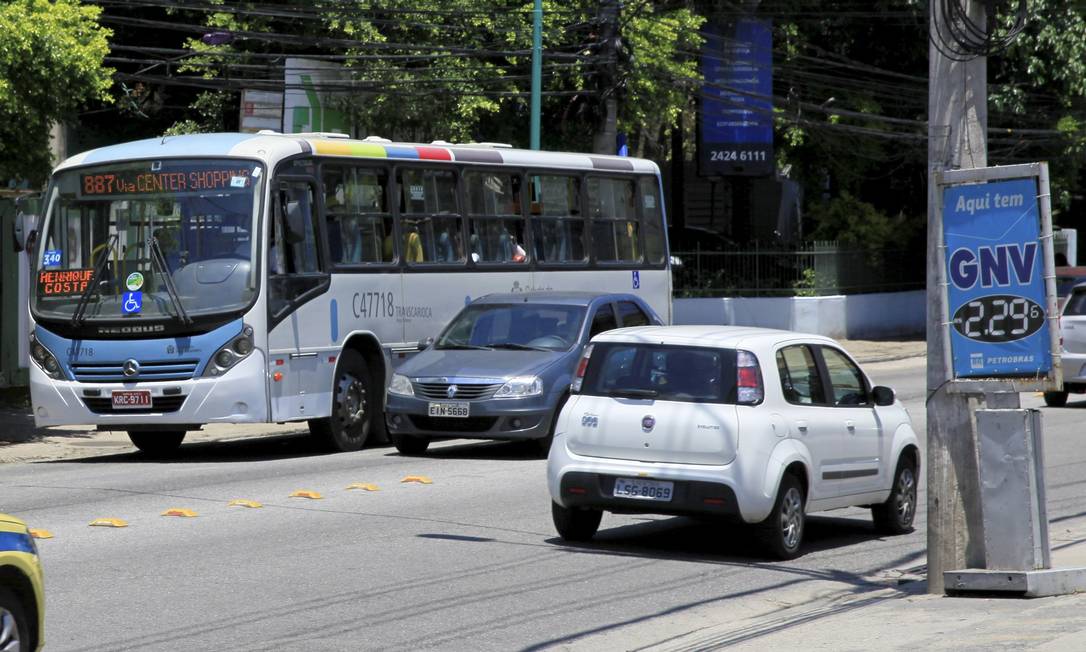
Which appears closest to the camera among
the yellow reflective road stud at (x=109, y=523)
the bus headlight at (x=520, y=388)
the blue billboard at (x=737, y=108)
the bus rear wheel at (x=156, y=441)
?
the yellow reflective road stud at (x=109, y=523)

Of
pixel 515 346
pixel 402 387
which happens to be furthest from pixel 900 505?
pixel 402 387

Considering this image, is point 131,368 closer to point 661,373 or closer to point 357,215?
point 357,215

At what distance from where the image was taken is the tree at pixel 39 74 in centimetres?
1772

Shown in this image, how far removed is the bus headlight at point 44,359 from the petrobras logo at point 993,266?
10.2 m

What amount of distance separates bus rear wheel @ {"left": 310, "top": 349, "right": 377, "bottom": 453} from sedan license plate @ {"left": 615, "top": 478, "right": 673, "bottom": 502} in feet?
24.1

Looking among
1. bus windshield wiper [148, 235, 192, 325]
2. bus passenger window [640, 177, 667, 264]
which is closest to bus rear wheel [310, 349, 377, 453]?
bus windshield wiper [148, 235, 192, 325]

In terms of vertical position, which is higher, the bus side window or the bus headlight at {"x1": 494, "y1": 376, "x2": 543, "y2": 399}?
the bus side window

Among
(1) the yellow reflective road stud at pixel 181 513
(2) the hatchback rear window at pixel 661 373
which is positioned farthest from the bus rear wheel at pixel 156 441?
(2) the hatchback rear window at pixel 661 373

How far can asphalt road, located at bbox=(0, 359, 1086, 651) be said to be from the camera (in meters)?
8.36

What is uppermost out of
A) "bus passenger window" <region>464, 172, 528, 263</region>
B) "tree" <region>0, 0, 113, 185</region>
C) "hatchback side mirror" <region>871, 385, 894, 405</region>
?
"tree" <region>0, 0, 113, 185</region>

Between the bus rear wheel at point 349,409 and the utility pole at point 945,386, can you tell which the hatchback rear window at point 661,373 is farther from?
the bus rear wheel at point 349,409

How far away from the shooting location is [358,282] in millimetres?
17844

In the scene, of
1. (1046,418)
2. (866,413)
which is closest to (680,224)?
(1046,418)

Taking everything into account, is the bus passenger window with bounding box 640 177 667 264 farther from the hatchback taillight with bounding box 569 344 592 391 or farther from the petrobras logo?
the petrobras logo
